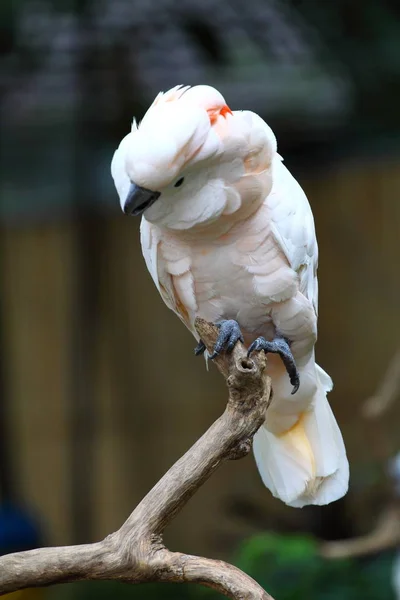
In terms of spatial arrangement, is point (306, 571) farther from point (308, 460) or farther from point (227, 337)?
point (227, 337)

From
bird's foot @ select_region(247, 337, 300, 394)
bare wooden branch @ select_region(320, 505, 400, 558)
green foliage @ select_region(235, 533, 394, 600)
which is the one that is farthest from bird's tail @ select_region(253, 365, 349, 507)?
green foliage @ select_region(235, 533, 394, 600)

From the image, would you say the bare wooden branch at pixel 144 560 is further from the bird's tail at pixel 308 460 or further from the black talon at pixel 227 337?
the bird's tail at pixel 308 460

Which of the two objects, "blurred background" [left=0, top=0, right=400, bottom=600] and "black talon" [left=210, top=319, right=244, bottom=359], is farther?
"blurred background" [left=0, top=0, right=400, bottom=600]

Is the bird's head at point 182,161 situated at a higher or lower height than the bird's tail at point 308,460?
higher

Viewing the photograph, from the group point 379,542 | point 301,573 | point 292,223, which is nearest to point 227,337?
point 292,223

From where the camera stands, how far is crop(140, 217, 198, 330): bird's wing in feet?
4.96

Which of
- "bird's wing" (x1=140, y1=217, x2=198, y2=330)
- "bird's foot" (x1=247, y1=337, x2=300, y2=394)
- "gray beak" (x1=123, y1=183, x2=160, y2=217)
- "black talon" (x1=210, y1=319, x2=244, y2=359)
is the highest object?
"gray beak" (x1=123, y1=183, x2=160, y2=217)

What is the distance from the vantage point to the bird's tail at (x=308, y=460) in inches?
63.5

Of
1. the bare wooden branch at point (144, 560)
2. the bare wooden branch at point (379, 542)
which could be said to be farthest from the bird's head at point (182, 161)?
the bare wooden branch at point (379, 542)

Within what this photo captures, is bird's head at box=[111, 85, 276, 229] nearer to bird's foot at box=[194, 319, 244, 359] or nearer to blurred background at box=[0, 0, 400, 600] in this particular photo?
bird's foot at box=[194, 319, 244, 359]

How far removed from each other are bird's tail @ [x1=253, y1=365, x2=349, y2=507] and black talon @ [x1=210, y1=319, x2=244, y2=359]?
0.87 ft

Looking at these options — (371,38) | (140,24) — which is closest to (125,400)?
(140,24)

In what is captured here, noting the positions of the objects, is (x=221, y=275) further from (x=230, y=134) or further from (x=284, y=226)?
(x=230, y=134)

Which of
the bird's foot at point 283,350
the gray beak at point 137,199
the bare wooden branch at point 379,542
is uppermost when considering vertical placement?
the gray beak at point 137,199
